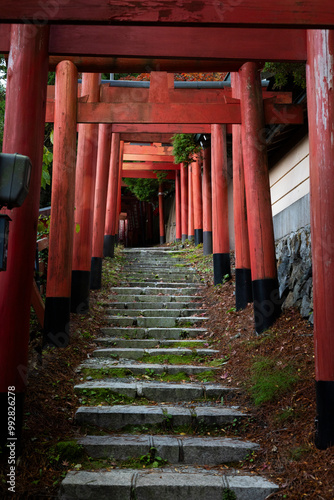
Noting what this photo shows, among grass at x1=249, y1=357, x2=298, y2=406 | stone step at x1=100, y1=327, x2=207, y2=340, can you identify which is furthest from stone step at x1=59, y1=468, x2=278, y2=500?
stone step at x1=100, y1=327, x2=207, y2=340

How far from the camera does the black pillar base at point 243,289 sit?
7.64 m

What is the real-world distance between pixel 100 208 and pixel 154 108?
3542mm

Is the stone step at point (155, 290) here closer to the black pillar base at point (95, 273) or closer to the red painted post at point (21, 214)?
the black pillar base at point (95, 273)

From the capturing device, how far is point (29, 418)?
388 centimetres

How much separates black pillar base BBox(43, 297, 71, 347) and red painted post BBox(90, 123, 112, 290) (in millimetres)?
3088

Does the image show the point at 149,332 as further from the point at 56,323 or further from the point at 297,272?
the point at 297,272

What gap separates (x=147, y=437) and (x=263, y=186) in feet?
12.7

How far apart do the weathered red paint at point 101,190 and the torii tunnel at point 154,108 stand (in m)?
2.01

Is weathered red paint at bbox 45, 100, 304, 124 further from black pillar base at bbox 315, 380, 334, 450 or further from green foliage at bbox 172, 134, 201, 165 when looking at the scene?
green foliage at bbox 172, 134, 201, 165

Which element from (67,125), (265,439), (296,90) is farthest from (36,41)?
(296,90)

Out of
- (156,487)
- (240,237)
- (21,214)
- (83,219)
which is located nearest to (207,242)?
(240,237)

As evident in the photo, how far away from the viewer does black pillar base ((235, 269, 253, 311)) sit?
764cm

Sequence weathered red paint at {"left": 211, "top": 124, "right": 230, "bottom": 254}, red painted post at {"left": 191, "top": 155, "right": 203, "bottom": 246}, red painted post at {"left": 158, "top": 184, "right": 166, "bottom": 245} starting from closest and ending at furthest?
weathered red paint at {"left": 211, "top": 124, "right": 230, "bottom": 254} < red painted post at {"left": 191, "top": 155, "right": 203, "bottom": 246} < red painted post at {"left": 158, "top": 184, "right": 166, "bottom": 245}

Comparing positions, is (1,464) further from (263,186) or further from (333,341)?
(263,186)
